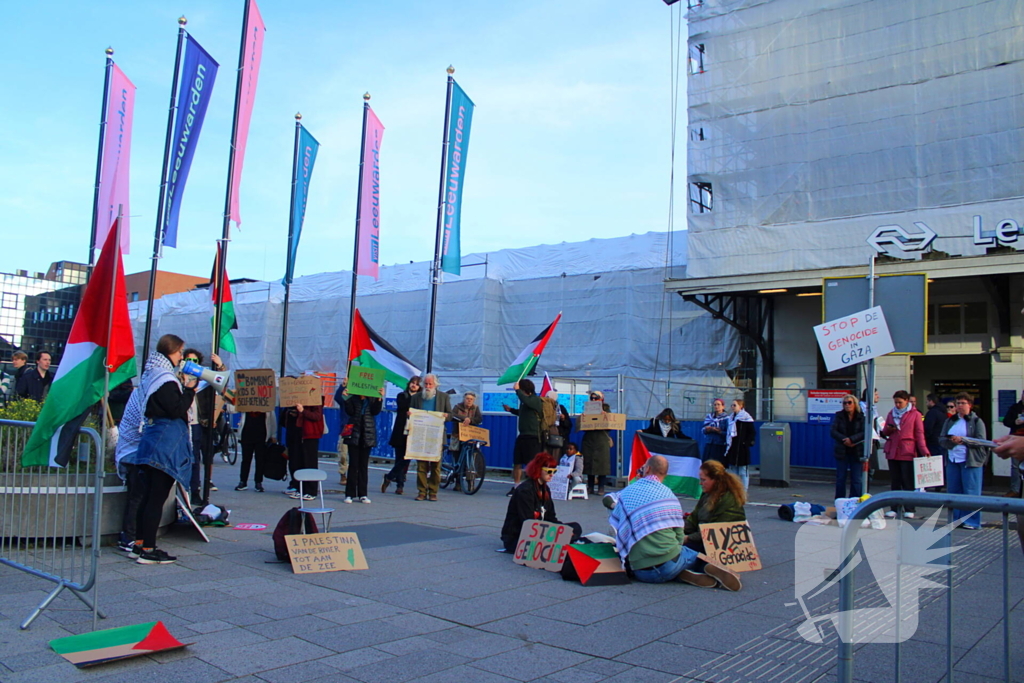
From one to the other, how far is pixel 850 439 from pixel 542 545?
5.97 m

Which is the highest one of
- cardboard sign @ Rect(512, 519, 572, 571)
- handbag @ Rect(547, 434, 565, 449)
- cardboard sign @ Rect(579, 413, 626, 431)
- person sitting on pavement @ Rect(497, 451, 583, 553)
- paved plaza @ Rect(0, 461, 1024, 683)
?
cardboard sign @ Rect(579, 413, 626, 431)

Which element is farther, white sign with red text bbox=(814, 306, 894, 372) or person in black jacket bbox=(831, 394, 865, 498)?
person in black jacket bbox=(831, 394, 865, 498)

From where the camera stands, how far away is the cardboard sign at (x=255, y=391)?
11.6 m

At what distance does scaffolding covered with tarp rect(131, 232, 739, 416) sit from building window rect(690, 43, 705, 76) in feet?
15.1

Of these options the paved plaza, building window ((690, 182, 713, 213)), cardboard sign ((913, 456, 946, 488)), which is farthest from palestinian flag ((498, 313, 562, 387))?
building window ((690, 182, 713, 213))

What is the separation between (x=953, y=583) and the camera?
379 centimetres

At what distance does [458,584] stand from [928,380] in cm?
1934

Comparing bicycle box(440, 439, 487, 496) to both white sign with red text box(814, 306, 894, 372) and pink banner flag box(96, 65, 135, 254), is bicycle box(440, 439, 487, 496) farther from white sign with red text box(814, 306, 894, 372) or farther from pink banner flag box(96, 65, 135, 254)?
pink banner flag box(96, 65, 135, 254)

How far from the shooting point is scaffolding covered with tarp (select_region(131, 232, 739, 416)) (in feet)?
73.8

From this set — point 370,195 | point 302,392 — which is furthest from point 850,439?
point 370,195

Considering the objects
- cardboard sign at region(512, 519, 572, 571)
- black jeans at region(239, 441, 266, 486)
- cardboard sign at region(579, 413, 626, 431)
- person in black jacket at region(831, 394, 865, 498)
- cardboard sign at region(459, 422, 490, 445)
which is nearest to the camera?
cardboard sign at region(512, 519, 572, 571)

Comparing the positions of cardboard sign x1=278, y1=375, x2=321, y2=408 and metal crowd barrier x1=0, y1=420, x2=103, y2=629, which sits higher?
cardboard sign x1=278, y1=375, x2=321, y2=408

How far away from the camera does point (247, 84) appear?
12.0 m

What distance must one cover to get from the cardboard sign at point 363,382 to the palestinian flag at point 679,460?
4.45 metres
